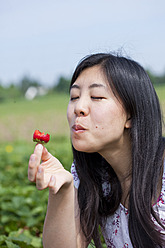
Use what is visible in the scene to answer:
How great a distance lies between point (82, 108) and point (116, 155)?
380 mm

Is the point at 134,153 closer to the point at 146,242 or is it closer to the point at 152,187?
the point at 152,187

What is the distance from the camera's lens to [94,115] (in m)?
1.64

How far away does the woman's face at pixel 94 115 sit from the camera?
5.39ft

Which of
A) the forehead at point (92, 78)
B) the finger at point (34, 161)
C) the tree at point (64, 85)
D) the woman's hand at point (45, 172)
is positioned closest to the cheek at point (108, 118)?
the forehead at point (92, 78)

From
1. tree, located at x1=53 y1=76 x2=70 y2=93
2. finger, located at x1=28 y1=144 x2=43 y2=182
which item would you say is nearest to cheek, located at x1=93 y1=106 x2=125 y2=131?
finger, located at x1=28 y1=144 x2=43 y2=182

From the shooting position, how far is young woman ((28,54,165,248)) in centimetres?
166

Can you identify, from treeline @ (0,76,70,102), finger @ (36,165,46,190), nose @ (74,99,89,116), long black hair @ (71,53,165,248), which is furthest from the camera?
treeline @ (0,76,70,102)

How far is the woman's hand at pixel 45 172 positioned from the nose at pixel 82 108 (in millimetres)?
278

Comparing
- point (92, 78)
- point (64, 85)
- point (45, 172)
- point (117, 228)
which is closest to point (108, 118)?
point (92, 78)

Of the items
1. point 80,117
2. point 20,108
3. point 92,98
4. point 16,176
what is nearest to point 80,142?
point 80,117

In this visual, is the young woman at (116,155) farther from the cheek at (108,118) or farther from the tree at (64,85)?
the tree at (64,85)

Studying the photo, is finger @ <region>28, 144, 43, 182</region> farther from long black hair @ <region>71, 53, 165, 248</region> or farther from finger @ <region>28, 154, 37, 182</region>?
long black hair @ <region>71, 53, 165, 248</region>

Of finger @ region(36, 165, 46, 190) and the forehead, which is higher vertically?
the forehead

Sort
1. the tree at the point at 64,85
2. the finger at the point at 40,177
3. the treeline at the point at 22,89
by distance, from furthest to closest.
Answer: the treeline at the point at 22,89, the tree at the point at 64,85, the finger at the point at 40,177
